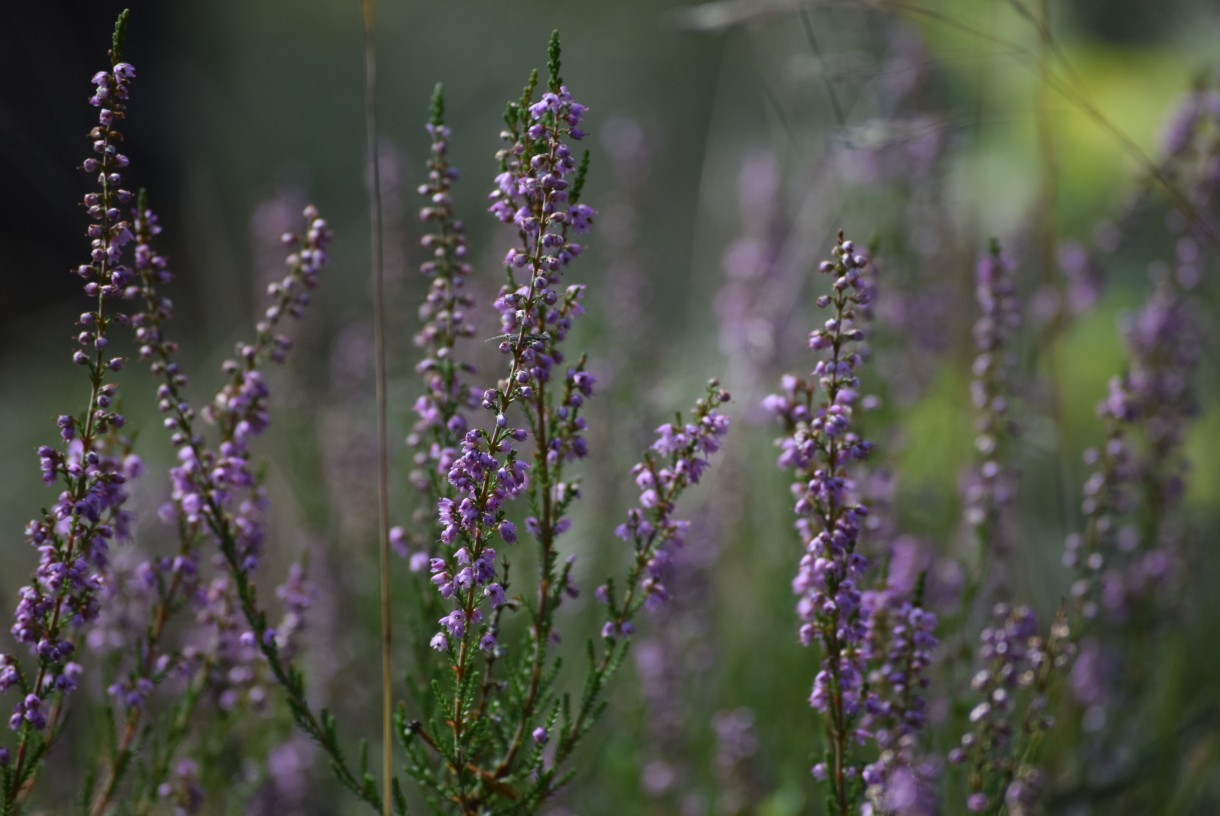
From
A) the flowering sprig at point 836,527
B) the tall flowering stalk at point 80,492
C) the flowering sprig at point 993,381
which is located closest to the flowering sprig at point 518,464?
the flowering sprig at point 836,527

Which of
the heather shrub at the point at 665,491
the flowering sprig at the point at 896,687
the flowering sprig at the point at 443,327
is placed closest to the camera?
the heather shrub at the point at 665,491

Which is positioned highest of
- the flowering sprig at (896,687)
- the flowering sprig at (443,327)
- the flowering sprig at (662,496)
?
the flowering sprig at (443,327)

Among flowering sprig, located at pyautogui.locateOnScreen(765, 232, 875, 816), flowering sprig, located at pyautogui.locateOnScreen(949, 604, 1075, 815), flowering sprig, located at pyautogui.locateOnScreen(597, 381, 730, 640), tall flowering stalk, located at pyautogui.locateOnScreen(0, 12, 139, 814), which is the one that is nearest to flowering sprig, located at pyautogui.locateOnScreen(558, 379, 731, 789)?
flowering sprig, located at pyautogui.locateOnScreen(597, 381, 730, 640)

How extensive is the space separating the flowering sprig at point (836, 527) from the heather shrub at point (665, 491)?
0.03 feet

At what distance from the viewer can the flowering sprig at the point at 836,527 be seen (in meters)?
2.16

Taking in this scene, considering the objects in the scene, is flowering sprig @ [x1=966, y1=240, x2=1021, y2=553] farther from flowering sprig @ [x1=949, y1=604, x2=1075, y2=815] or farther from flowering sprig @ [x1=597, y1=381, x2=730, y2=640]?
flowering sprig @ [x1=597, y1=381, x2=730, y2=640]

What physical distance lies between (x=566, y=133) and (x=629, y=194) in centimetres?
300

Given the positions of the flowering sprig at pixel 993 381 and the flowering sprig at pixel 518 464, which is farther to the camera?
the flowering sprig at pixel 993 381

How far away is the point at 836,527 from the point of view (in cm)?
220

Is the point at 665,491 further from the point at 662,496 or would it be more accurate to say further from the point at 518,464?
the point at 518,464

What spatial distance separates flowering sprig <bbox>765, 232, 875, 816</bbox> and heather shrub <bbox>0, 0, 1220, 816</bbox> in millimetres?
11

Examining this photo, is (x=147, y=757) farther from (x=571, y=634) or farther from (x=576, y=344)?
(x=576, y=344)

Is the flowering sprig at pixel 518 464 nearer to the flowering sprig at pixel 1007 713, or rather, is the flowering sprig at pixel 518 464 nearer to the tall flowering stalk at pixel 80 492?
the tall flowering stalk at pixel 80 492

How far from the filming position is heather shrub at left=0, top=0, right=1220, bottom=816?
223cm
